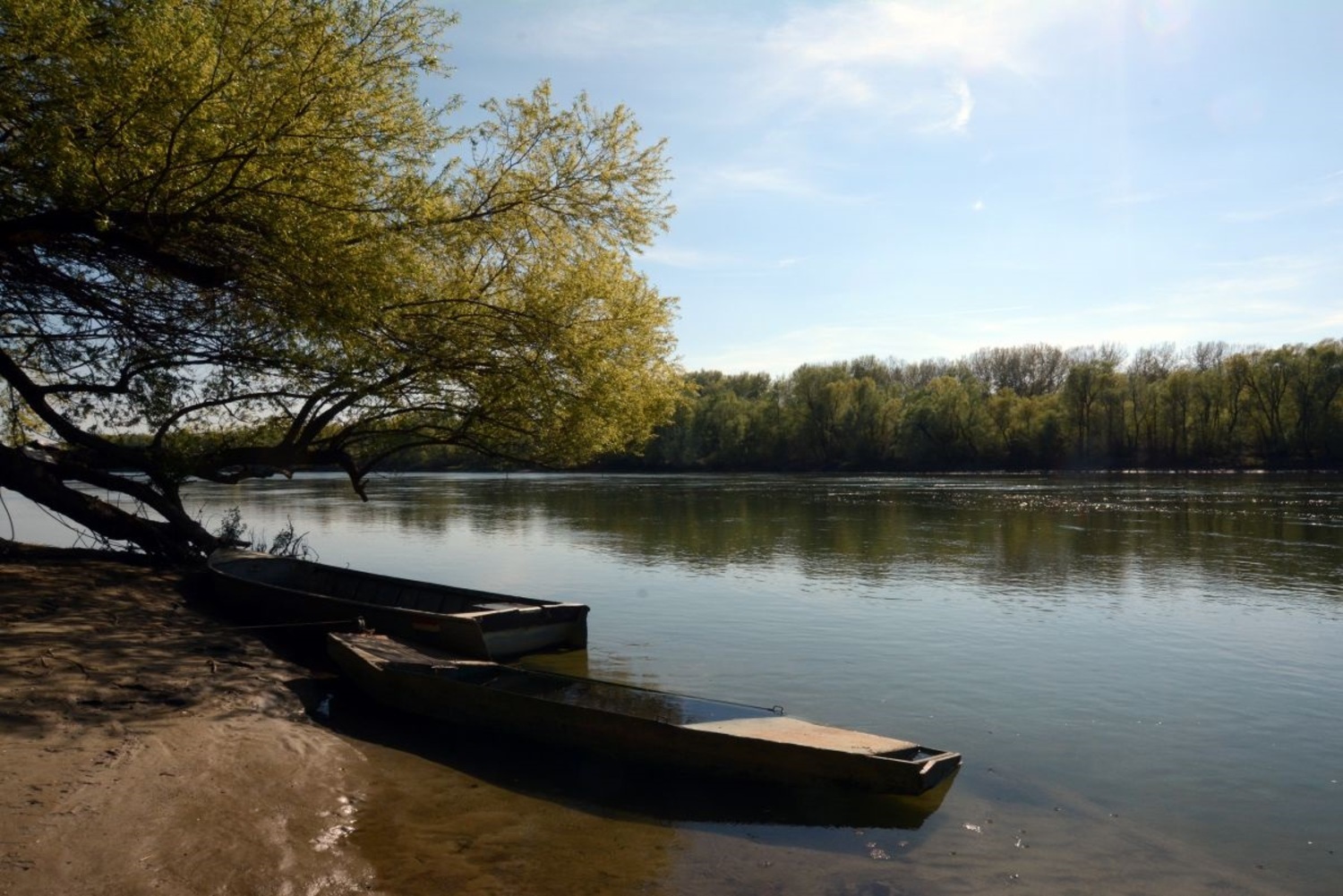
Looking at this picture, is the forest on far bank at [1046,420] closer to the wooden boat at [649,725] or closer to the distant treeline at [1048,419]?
the distant treeline at [1048,419]

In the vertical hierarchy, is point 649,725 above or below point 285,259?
below

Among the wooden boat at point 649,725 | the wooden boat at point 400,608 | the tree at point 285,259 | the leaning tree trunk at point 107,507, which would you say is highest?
the tree at point 285,259

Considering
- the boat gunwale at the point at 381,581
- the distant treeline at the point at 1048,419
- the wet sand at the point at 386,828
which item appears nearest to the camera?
the wet sand at the point at 386,828

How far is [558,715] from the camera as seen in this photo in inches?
381

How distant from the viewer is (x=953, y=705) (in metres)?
12.4

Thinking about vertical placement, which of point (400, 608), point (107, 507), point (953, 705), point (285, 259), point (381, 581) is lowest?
point (953, 705)

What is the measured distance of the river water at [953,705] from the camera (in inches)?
298

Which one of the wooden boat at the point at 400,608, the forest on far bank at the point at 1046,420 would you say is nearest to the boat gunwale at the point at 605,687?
the wooden boat at the point at 400,608

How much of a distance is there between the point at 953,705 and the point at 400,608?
892 centimetres

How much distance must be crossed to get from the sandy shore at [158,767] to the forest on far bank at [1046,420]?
70.5m

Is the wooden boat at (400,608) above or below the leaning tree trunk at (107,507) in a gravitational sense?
below

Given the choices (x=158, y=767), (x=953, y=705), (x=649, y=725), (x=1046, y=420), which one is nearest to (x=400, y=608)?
(x=158, y=767)

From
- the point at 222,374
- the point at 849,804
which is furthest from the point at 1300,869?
the point at 222,374

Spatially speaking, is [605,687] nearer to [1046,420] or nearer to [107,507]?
[107,507]
